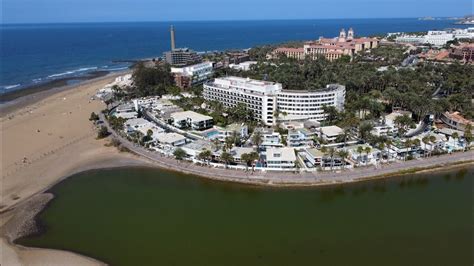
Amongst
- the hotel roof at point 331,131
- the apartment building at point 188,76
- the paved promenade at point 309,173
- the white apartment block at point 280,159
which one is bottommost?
the paved promenade at point 309,173

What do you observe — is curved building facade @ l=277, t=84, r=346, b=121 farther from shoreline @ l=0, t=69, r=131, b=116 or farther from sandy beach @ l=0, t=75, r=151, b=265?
shoreline @ l=0, t=69, r=131, b=116

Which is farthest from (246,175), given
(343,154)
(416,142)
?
(416,142)

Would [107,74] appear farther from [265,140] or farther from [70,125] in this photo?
[265,140]

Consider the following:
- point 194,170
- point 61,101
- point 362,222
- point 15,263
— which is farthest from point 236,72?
point 15,263

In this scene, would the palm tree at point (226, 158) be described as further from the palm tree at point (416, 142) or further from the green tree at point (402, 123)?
the green tree at point (402, 123)

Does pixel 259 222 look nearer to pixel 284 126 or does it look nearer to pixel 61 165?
pixel 284 126

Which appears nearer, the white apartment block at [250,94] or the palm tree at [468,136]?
the palm tree at [468,136]

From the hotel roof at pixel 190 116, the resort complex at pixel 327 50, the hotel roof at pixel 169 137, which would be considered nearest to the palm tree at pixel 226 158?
the hotel roof at pixel 169 137
